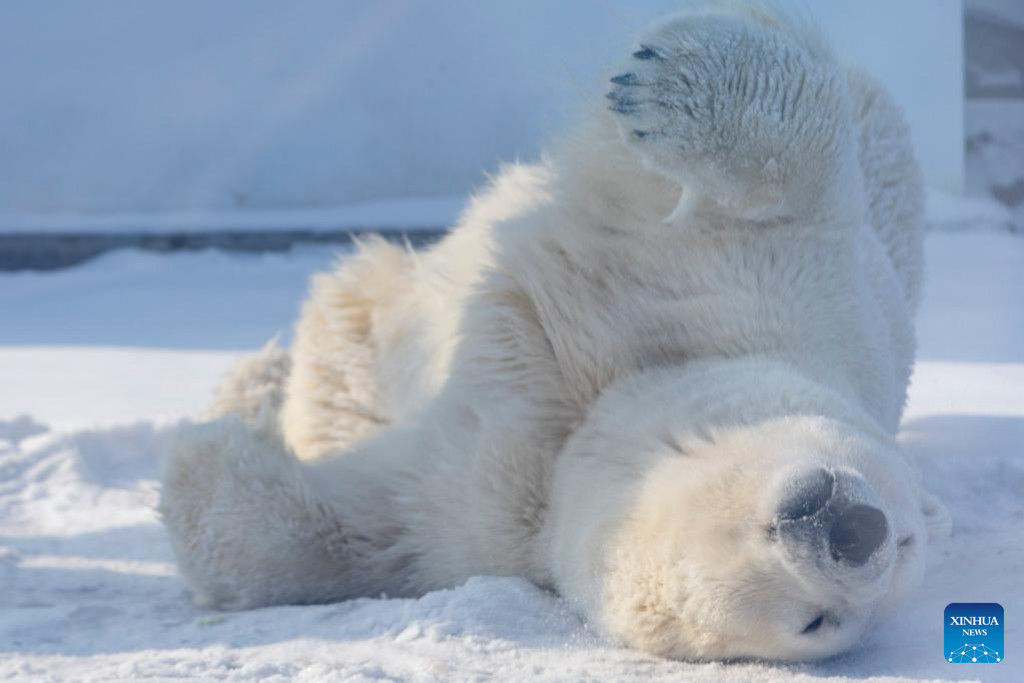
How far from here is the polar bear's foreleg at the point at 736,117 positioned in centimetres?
215

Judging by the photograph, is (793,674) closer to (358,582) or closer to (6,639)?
(358,582)

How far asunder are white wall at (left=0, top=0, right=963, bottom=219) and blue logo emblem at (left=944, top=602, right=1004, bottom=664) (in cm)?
405

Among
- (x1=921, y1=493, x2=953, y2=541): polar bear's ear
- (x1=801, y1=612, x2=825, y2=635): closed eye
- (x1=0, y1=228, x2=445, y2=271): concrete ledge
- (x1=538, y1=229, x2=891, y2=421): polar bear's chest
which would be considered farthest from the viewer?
(x1=0, y1=228, x2=445, y2=271): concrete ledge

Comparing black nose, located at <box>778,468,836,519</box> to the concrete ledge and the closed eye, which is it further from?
the concrete ledge

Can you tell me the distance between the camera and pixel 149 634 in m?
2.05

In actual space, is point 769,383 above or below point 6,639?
above

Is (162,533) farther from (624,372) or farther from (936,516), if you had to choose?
(936,516)

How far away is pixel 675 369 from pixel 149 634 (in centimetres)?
92

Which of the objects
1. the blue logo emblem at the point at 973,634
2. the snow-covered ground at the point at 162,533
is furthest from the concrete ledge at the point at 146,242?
the blue logo emblem at the point at 973,634

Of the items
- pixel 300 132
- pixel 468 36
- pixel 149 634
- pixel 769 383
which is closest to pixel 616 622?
pixel 769 383

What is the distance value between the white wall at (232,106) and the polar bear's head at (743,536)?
12.8 feet

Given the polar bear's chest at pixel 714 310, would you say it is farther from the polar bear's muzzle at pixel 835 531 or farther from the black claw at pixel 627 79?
the polar bear's muzzle at pixel 835 531

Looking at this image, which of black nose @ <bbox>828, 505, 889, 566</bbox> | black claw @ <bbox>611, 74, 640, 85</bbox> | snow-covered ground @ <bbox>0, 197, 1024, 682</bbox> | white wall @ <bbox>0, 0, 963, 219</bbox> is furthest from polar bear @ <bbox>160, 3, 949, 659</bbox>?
white wall @ <bbox>0, 0, 963, 219</bbox>

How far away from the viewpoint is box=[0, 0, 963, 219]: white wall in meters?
5.78
